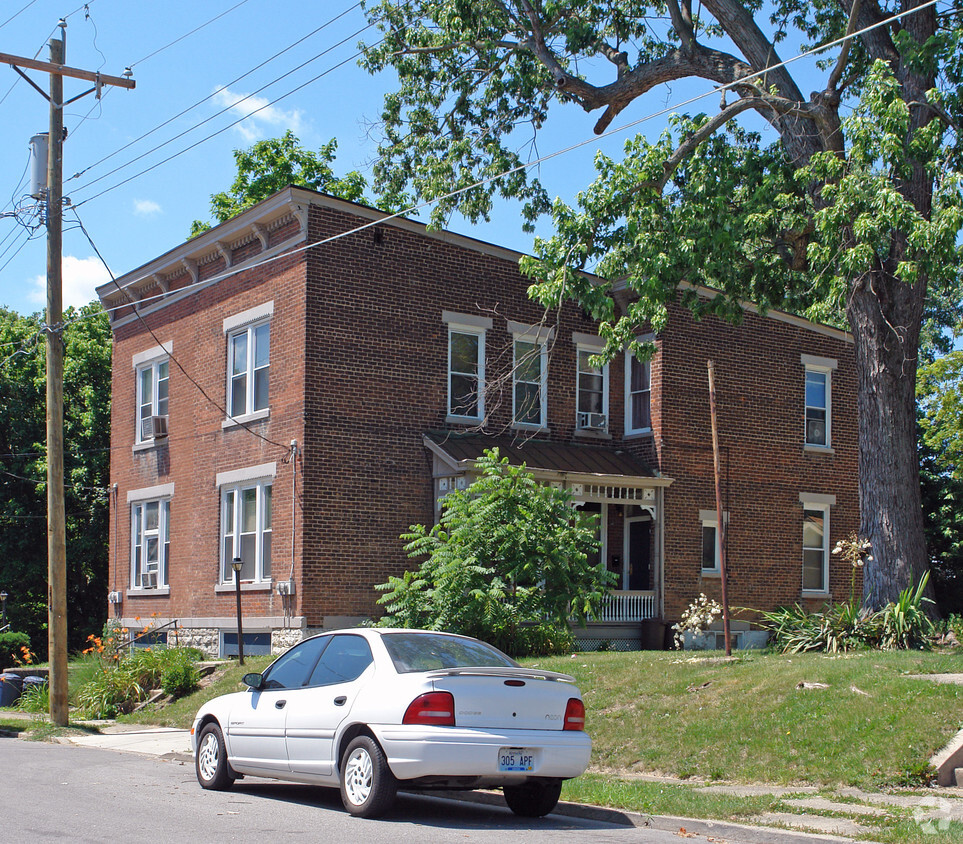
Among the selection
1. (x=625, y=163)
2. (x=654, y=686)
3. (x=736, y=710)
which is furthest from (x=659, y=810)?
(x=625, y=163)

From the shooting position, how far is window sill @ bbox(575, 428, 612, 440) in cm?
2471

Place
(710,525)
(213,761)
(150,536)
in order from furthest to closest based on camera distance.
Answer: (150,536) < (710,525) < (213,761)

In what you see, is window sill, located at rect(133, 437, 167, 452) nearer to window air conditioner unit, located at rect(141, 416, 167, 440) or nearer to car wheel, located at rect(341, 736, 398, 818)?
window air conditioner unit, located at rect(141, 416, 167, 440)

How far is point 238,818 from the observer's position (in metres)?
8.90

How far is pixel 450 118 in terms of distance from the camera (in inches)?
876

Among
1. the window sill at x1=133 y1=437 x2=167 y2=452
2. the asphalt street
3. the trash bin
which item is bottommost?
the trash bin

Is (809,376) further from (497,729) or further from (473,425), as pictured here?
(497,729)

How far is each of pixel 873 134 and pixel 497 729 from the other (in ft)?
32.4

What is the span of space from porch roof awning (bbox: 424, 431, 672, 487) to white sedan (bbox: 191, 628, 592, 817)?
36.8 ft

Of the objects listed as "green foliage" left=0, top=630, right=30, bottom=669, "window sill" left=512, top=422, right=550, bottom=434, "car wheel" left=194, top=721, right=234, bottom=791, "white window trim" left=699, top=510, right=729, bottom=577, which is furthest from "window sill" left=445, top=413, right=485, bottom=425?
"green foliage" left=0, top=630, right=30, bottom=669

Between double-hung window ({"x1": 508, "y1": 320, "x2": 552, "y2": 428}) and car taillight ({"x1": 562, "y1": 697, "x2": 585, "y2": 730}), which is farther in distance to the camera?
double-hung window ({"x1": 508, "y1": 320, "x2": 552, "y2": 428})

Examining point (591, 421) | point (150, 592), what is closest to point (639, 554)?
point (591, 421)

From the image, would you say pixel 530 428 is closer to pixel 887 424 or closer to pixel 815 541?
pixel 815 541

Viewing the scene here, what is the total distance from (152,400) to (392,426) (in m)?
7.47
